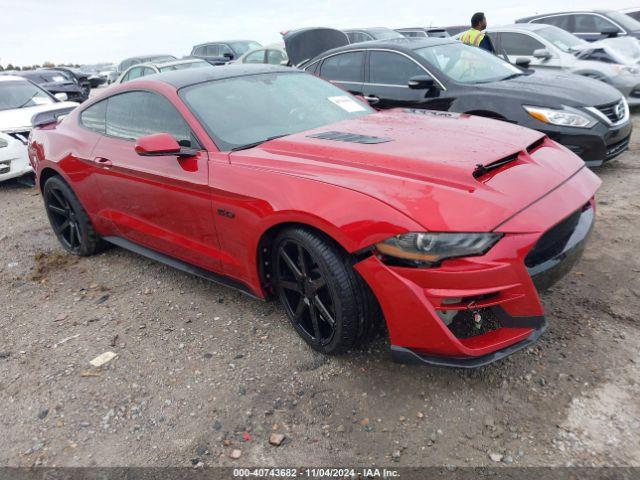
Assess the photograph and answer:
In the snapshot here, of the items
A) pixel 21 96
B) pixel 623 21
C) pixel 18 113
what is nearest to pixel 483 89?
pixel 18 113

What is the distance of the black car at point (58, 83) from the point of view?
14448mm

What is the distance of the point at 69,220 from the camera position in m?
A: 4.45

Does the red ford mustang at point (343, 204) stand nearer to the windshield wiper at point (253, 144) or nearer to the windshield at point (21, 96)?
the windshield wiper at point (253, 144)

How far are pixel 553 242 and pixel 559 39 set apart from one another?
25.3 feet

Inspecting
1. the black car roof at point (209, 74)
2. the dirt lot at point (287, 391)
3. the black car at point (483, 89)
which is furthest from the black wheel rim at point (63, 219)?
the black car at point (483, 89)

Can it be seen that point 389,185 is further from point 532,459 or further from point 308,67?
point 308,67

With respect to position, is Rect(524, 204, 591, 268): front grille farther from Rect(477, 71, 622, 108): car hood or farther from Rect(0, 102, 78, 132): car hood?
Rect(0, 102, 78, 132): car hood

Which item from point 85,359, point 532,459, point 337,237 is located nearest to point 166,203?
point 85,359

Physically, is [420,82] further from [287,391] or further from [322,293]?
[287,391]

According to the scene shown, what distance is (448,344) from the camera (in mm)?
2162

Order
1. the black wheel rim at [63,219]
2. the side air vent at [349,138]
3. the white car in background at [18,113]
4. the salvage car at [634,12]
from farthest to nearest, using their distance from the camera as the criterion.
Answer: the salvage car at [634,12] < the white car in background at [18,113] < the black wheel rim at [63,219] < the side air vent at [349,138]

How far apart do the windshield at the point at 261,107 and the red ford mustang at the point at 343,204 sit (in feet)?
0.04

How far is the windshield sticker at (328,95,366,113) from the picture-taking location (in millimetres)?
3656

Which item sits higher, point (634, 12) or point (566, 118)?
point (634, 12)
